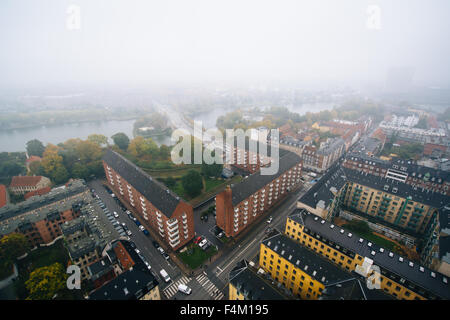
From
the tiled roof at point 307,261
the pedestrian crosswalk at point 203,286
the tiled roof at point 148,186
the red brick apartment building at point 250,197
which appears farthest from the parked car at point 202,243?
the tiled roof at point 307,261

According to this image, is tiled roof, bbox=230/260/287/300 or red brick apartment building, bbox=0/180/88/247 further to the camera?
red brick apartment building, bbox=0/180/88/247

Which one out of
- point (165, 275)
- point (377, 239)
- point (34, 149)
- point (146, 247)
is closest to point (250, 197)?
point (165, 275)

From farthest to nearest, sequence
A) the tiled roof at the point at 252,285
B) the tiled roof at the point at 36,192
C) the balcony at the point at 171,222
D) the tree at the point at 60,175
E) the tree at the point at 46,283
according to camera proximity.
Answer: the tree at the point at 60,175 < the tiled roof at the point at 36,192 < the balcony at the point at 171,222 < the tree at the point at 46,283 < the tiled roof at the point at 252,285

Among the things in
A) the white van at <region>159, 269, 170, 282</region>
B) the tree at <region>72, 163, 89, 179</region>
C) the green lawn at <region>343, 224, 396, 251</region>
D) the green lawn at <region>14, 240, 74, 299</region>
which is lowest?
the white van at <region>159, 269, 170, 282</region>

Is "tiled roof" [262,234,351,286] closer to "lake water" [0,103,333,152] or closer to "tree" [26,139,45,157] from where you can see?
"lake water" [0,103,333,152]

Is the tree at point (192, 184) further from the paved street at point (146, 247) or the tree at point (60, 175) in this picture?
the tree at point (60, 175)

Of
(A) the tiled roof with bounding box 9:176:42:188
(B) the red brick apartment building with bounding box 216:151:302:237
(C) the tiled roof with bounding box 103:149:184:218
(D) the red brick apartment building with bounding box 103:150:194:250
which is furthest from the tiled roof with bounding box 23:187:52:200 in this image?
(B) the red brick apartment building with bounding box 216:151:302:237
